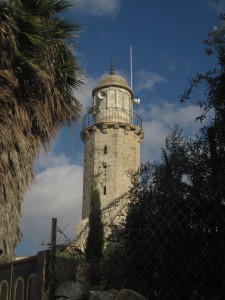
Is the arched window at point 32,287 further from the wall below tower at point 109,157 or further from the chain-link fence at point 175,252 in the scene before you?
the wall below tower at point 109,157

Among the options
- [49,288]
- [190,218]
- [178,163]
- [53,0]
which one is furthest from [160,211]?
[53,0]

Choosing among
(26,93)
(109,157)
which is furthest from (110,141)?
(26,93)

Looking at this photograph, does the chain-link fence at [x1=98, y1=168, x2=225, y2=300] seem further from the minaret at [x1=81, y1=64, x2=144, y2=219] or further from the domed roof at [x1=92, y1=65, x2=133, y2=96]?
the domed roof at [x1=92, y1=65, x2=133, y2=96]

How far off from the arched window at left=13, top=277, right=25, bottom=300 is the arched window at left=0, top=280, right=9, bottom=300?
15cm

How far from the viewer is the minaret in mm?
34062

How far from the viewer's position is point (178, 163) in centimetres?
483

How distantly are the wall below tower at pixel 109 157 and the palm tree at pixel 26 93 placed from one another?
26.1 meters

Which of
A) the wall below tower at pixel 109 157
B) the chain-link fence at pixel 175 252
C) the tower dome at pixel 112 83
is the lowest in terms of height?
the chain-link fence at pixel 175 252

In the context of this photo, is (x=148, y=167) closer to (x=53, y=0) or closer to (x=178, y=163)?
(x=178, y=163)

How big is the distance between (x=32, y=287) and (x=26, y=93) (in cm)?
351

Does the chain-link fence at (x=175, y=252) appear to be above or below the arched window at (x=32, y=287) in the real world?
above

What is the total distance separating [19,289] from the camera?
14.8ft

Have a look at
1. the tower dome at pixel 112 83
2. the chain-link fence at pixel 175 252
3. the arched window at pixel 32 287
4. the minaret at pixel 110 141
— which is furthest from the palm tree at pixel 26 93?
the tower dome at pixel 112 83

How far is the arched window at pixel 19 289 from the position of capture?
4461mm
